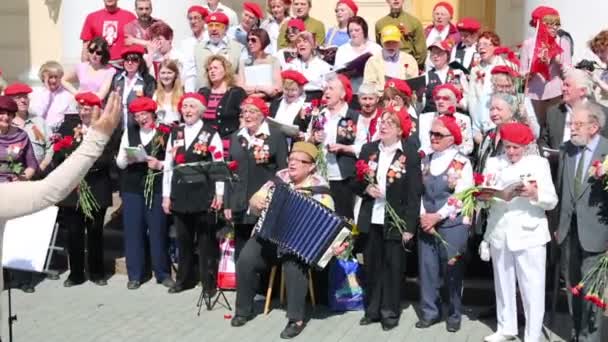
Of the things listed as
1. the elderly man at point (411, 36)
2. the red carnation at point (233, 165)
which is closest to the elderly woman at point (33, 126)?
the red carnation at point (233, 165)

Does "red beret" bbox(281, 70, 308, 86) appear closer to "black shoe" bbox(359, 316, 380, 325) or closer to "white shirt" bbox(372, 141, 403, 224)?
"white shirt" bbox(372, 141, 403, 224)

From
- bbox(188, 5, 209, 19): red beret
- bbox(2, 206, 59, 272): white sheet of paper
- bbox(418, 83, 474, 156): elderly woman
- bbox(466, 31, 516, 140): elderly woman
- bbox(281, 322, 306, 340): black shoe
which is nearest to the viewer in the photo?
bbox(2, 206, 59, 272): white sheet of paper

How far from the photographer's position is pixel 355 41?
11.5 meters

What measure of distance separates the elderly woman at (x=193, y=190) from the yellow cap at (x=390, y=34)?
1895mm

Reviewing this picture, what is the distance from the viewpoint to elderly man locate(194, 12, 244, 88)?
11.8 metres

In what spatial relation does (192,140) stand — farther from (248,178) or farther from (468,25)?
(468,25)

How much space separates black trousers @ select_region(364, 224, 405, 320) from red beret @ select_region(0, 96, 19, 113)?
375 cm

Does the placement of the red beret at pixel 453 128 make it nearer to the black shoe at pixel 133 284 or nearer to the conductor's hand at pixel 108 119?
the black shoe at pixel 133 284

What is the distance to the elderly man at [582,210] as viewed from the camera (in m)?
8.67

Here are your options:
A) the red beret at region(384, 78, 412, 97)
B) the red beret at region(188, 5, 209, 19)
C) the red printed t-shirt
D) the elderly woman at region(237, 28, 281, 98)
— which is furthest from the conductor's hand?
the red printed t-shirt

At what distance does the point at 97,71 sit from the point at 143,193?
5.63 feet

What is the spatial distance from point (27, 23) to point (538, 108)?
29.6ft

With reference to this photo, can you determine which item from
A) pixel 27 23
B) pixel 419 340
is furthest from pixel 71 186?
pixel 27 23

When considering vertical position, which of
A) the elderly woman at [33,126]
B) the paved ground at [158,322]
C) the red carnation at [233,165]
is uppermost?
the elderly woman at [33,126]
